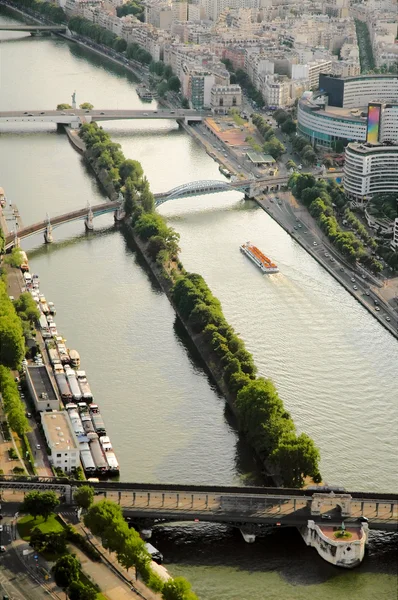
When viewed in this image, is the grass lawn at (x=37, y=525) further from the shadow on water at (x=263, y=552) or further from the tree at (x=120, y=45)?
the tree at (x=120, y=45)

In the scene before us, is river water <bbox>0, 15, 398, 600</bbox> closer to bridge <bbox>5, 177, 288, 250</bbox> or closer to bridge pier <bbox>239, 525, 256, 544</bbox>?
bridge pier <bbox>239, 525, 256, 544</bbox>

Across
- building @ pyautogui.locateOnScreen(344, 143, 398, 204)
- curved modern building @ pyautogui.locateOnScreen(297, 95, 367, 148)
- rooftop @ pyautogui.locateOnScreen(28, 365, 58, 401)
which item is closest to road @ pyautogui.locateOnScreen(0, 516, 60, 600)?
rooftop @ pyautogui.locateOnScreen(28, 365, 58, 401)

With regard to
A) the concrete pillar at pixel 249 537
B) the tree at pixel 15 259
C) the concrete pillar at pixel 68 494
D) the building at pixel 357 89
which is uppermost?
the building at pixel 357 89

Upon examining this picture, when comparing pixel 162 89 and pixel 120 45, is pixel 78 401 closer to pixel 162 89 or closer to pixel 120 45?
pixel 162 89

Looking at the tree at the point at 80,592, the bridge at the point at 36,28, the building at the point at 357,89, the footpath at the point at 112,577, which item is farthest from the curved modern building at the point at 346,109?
the tree at the point at 80,592

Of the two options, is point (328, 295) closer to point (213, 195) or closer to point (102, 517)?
point (213, 195)

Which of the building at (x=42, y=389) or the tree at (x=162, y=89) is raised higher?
the tree at (x=162, y=89)

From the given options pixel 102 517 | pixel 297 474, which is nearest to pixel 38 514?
pixel 102 517
